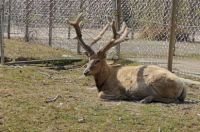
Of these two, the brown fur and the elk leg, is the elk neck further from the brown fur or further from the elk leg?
the elk leg

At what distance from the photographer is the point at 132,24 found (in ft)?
42.6

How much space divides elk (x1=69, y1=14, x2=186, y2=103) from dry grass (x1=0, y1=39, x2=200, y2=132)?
0.21 metres

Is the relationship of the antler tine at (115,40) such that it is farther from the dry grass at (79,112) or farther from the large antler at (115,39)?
the dry grass at (79,112)

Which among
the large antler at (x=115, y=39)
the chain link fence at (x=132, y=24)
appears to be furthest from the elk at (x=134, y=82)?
the chain link fence at (x=132, y=24)

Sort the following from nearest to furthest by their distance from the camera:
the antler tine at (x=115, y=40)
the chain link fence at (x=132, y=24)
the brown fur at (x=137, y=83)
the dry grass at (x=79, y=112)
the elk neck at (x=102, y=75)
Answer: the dry grass at (x=79, y=112)
the brown fur at (x=137, y=83)
the antler tine at (x=115, y=40)
the elk neck at (x=102, y=75)
the chain link fence at (x=132, y=24)

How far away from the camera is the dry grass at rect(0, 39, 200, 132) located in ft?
19.6

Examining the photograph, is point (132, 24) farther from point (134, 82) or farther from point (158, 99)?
point (158, 99)

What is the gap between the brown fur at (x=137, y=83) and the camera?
745 centimetres

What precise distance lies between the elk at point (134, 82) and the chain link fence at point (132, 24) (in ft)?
7.96

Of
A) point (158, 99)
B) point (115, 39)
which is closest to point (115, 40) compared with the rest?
point (115, 39)

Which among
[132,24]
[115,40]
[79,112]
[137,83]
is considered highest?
[132,24]

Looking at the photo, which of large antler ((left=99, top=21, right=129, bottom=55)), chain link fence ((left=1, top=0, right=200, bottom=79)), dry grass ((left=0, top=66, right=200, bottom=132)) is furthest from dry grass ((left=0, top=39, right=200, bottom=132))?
chain link fence ((left=1, top=0, right=200, bottom=79))

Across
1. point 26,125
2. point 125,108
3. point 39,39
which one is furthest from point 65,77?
point 39,39

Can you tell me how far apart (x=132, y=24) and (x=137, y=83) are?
18.1 ft
